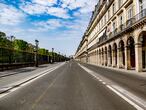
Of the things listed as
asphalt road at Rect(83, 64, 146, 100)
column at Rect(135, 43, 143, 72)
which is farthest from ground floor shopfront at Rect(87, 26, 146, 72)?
asphalt road at Rect(83, 64, 146, 100)

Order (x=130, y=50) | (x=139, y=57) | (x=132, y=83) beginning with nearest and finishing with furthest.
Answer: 1. (x=132, y=83)
2. (x=139, y=57)
3. (x=130, y=50)

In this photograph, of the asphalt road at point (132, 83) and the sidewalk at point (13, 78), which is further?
the sidewalk at point (13, 78)

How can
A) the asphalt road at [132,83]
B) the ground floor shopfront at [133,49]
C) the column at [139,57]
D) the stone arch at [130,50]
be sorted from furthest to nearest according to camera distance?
1. the stone arch at [130,50]
2. the ground floor shopfront at [133,49]
3. the column at [139,57]
4. the asphalt road at [132,83]

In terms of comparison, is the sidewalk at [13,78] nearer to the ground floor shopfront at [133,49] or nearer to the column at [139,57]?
the column at [139,57]

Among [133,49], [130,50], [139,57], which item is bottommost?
[139,57]

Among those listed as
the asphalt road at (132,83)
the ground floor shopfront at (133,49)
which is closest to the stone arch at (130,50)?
the ground floor shopfront at (133,49)

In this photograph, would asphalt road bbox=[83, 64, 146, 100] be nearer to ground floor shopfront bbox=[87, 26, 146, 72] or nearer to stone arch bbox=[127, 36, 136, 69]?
ground floor shopfront bbox=[87, 26, 146, 72]

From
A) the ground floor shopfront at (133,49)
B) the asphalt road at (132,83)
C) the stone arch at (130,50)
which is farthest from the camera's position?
the stone arch at (130,50)

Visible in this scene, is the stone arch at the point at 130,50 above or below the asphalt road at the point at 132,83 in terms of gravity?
above

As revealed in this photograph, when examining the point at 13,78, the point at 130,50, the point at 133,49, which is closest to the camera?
the point at 13,78

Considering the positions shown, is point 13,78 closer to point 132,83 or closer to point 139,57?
point 132,83

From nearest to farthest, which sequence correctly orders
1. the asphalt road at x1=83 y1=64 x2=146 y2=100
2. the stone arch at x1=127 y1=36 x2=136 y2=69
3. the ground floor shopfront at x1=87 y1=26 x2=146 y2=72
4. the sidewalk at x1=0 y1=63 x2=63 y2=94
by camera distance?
the asphalt road at x1=83 y1=64 x2=146 y2=100 → the sidewalk at x1=0 y1=63 x2=63 y2=94 → the ground floor shopfront at x1=87 y1=26 x2=146 y2=72 → the stone arch at x1=127 y1=36 x2=136 y2=69

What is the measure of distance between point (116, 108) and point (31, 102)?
10.2 feet

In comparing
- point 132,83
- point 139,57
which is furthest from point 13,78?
point 139,57
